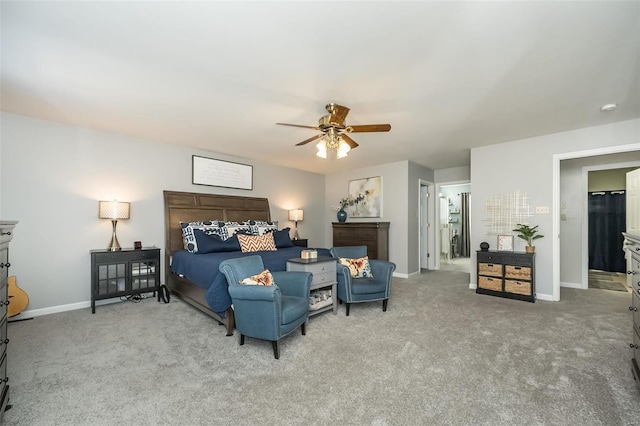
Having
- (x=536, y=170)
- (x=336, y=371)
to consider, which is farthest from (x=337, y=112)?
(x=536, y=170)

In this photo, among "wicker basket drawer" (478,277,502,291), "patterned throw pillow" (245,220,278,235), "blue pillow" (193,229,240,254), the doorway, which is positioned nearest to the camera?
"blue pillow" (193,229,240,254)

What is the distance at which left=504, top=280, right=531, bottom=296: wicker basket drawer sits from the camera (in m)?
4.08

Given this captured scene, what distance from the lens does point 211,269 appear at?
3.21 metres

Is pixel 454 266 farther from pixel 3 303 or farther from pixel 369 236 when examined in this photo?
pixel 3 303

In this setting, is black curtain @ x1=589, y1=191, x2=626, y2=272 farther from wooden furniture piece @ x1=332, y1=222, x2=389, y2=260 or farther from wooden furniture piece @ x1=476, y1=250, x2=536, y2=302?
wooden furniture piece @ x1=332, y1=222, x2=389, y2=260

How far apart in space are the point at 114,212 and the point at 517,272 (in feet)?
18.6

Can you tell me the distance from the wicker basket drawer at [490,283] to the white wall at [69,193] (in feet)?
16.3

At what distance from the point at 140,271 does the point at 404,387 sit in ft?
12.1

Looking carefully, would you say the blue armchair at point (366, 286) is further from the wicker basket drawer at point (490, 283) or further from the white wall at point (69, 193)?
the white wall at point (69, 193)

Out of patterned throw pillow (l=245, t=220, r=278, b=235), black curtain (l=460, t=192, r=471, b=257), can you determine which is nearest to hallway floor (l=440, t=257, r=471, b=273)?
black curtain (l=460, t=192, r=471, b=257)

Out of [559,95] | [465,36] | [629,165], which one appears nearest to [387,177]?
[559,95]

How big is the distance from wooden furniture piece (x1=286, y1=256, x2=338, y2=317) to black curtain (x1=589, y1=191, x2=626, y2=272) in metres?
6.53

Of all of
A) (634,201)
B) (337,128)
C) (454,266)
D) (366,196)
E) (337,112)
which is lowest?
(454,266)

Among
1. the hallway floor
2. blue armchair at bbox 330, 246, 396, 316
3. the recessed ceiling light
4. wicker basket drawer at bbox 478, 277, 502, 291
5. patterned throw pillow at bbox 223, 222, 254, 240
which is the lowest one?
the hallway floor
